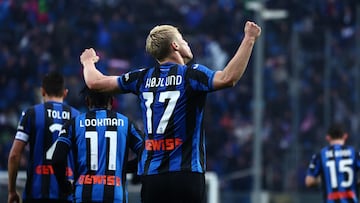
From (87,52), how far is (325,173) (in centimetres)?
558

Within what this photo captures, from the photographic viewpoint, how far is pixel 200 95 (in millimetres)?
6227

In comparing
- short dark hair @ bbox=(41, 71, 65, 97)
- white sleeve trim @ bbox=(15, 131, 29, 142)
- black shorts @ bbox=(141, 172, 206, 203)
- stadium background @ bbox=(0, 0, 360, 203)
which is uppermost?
stadium background @ bbox=(0, 0, 360, 203)

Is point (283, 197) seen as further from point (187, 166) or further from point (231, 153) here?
point (187, 166)

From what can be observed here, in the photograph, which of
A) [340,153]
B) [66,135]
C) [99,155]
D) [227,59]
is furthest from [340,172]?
[227,59]

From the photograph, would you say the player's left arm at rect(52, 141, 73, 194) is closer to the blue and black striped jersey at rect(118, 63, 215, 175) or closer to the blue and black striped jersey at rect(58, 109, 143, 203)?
the blue and black striped jersey at rect(58, 109, 143, 203)

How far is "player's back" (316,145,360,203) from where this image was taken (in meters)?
11.5

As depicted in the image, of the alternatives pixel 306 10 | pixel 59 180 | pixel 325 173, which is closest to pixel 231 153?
pixel 306 10

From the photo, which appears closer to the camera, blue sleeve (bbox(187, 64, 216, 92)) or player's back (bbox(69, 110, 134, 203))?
blue sleeve (bbox(187, 64, 216, 92))

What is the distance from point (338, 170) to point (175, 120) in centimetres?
562

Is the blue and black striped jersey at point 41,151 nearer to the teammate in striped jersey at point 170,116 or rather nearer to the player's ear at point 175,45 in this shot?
the teammate in striped jersey at point 170,116

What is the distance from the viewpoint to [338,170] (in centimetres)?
1151

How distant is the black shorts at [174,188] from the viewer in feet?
20.1

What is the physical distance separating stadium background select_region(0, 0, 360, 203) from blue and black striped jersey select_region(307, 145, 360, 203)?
7029 millimetres

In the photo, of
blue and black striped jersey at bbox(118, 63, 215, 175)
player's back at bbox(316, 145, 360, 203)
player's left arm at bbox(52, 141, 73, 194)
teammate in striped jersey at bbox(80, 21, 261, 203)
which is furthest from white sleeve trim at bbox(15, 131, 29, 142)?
player's back at bbox(316, 145, 360, 203)
